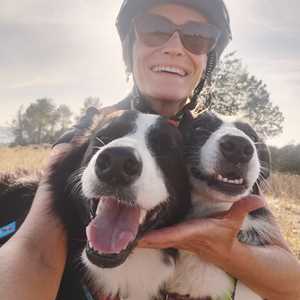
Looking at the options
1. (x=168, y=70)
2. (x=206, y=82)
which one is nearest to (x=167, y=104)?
(x=168, y=70)

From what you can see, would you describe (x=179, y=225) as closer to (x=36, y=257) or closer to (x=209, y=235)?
(x=209, y=235)

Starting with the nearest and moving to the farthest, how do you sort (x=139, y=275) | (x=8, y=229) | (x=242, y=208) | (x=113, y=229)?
(x=113, y=229) → (x=242, y=208) → (x=139, y=275) → (x=8, y=229)

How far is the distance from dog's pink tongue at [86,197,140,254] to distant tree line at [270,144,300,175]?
26399 mm

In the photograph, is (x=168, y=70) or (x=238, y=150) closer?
(x=238, y=150)

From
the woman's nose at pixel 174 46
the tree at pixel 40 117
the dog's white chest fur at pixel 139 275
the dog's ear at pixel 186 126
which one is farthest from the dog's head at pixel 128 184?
the tree at pixel 40 117

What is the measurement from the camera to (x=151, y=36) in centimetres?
338

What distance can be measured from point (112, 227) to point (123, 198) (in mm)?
163

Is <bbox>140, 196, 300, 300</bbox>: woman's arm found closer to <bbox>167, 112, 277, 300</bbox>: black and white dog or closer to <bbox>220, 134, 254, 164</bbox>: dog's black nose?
<bbox>167, 112, 277, 300</bbox>: black and white dog

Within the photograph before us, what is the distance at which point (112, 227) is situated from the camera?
2312 millimetres

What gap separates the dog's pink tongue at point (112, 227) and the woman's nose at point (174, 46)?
4.75 ft

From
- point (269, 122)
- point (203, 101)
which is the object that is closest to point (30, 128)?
point (269, 122)

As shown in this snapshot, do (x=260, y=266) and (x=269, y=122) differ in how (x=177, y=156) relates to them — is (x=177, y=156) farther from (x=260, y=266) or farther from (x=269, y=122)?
(x=269, y=122)

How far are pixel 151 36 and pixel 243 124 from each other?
96 centimetres

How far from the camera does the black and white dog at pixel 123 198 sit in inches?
88.6
